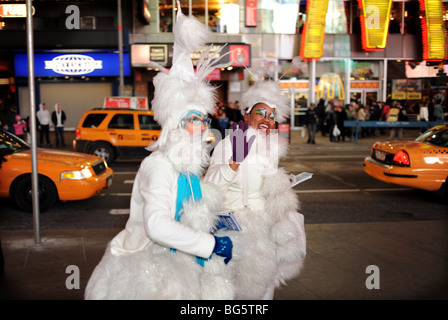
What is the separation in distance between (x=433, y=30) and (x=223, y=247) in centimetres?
2749

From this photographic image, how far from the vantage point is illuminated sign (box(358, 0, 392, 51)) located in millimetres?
25547

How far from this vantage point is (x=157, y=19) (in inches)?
1069

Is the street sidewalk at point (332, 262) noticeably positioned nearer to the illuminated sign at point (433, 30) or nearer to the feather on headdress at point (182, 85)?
the feather on headdress at point (182, 85)

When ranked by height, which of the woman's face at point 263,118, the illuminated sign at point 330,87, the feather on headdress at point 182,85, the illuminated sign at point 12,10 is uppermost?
the illuminated sign at point 12,10

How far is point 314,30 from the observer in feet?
83.5

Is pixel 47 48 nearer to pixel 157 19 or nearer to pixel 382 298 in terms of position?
pixel 157 19

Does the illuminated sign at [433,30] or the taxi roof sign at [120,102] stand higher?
the illuminated sign at [433,30]

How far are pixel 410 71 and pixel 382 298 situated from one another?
90.7ft

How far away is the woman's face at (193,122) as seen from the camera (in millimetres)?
2867

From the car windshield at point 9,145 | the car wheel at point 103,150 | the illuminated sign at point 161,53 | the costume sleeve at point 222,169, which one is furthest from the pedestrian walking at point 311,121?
the costume sleeve at point 222,169

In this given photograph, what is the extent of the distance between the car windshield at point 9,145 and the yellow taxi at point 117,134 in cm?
553

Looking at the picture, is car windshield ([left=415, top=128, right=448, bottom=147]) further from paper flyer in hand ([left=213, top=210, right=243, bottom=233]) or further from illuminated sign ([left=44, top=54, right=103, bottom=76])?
illuminated sign ([left=44, top=54, right=103, bottom=76])

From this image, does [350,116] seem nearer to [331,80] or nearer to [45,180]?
[331,80]

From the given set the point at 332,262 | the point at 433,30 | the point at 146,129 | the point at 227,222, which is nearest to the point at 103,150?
the point at 146,129
